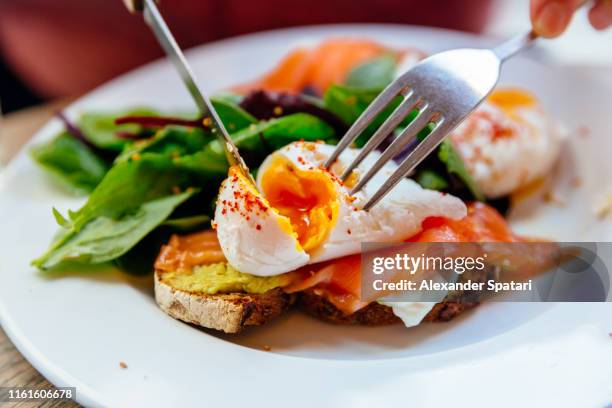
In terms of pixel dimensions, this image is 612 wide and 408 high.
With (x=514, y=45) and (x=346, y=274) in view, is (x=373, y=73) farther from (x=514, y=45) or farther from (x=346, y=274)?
(x=346, y=274)

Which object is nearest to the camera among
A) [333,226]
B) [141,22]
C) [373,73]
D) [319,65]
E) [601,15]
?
[333,226]

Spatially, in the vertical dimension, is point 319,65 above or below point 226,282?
above

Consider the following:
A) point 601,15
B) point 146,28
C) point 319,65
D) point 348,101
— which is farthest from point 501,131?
point 146,28

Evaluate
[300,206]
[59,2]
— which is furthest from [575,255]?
[59,2]

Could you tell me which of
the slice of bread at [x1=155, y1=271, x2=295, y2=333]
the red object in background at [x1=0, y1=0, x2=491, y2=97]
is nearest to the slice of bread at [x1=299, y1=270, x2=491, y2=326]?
the slice of bread at [x1=155, y1=271, x2=295, y2=333]

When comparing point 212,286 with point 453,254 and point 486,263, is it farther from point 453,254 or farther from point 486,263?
point 486,263

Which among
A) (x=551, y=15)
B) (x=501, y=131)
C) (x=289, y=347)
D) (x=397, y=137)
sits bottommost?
(x=289, y=347)

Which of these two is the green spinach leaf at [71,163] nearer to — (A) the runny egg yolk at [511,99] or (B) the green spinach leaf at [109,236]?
(B) the green spinach leaf at [109,236]

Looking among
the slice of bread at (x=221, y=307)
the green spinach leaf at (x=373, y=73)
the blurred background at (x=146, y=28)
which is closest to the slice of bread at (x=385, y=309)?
the slice of bread at (x=221, y=307)
